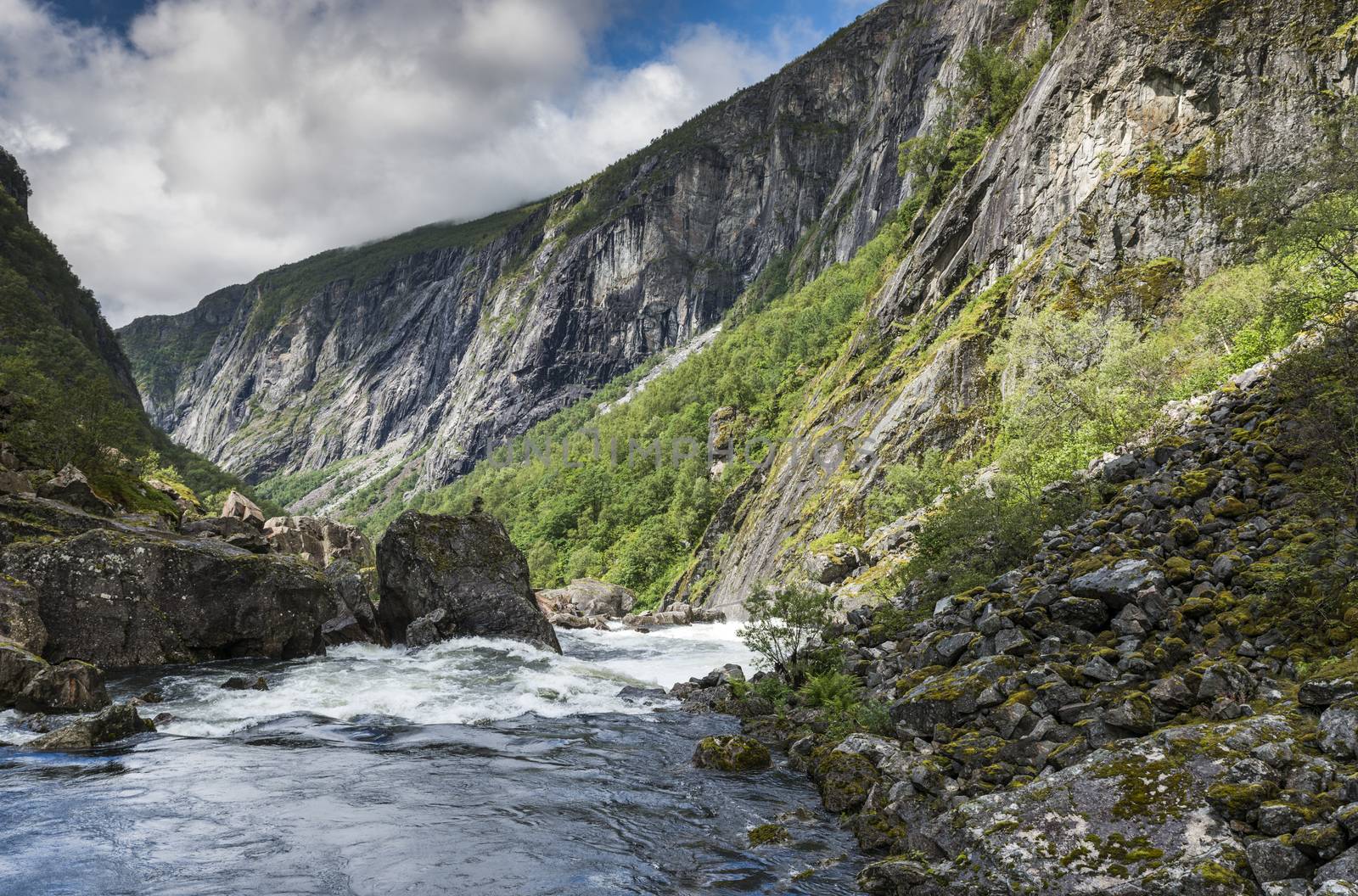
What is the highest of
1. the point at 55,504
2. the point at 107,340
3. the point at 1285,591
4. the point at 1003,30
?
the point at 1003,30

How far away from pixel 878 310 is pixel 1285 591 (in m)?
63.4

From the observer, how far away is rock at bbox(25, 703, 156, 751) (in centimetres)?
1528

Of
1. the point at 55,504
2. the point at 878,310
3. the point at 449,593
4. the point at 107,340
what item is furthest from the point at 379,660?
the point at 107,340

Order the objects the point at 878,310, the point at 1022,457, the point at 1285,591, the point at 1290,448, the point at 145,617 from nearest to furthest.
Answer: the point at 1285,591
the point at 1290,448
the point at 145,617
the point at 1022,457
the point at 878,310

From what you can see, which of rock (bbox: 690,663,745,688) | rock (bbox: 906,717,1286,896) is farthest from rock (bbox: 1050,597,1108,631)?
rock (bbox: 690,663,745,688)

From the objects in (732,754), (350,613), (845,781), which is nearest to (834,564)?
(350,613)

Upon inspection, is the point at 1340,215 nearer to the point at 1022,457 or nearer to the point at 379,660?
the point at 1022,457

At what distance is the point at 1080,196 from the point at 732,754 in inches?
1849

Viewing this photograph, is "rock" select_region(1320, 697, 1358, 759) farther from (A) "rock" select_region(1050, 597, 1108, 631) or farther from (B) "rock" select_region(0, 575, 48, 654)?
(B) "rock" select_region(0, 575, 48, 654)

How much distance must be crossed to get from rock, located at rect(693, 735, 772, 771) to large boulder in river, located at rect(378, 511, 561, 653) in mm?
18296

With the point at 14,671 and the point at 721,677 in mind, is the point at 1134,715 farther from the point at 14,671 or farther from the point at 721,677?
the point at 14,671

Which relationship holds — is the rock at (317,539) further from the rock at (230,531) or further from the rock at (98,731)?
the rock at (98,731)

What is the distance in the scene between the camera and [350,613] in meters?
33.9

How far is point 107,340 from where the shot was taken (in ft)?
430
